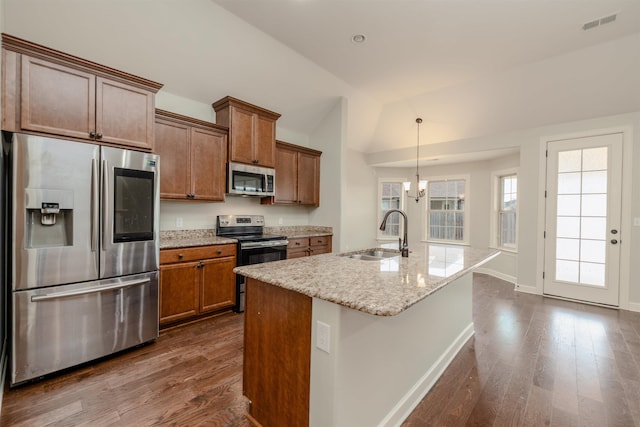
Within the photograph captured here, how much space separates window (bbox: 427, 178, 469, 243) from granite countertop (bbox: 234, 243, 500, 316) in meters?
4.31

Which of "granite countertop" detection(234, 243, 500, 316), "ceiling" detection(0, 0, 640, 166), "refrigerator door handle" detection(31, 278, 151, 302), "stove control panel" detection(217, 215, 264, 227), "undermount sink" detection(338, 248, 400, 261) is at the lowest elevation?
"refrigerator door handle" detection(31, 278, 151, 302)

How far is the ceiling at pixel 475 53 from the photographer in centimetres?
276

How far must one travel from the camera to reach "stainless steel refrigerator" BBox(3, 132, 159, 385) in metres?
1.92

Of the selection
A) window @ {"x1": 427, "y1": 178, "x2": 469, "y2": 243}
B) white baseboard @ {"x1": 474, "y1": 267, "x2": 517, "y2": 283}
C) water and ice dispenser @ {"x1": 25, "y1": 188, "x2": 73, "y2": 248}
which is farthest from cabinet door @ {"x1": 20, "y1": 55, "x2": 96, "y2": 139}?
window @ {"x1": 427, "y1": 178, "x2": 469, "y2": 243}

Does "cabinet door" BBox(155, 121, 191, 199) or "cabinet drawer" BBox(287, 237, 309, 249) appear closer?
"cabinet door" BBox(155, 121, 191, 199)

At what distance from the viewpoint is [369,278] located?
1.46 metres

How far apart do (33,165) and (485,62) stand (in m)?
4.85

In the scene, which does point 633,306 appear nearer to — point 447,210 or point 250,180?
point 447,210

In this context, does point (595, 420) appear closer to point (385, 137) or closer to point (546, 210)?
point (546, 210)

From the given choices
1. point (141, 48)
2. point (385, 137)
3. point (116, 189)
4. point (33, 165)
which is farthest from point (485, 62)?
point (33, 165)

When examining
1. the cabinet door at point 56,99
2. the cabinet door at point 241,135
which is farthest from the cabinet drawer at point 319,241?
the cabinet door at point 56,99

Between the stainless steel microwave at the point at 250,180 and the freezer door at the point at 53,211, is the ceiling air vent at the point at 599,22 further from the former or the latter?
the freezer door at the point at 53,211

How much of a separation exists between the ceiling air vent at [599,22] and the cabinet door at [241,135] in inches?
156

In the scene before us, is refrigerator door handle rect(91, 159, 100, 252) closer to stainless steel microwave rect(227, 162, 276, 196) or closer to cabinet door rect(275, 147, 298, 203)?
stainless steel microwave rect(227, 162, 276, 196)
